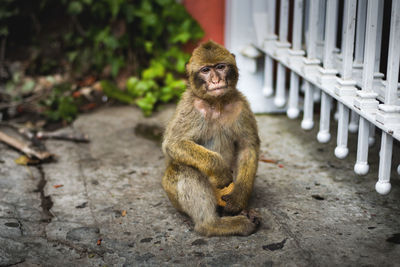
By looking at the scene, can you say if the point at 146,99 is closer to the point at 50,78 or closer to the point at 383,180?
the point at 50,78

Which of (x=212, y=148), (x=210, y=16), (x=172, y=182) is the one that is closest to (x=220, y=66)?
(x=212, y=148)

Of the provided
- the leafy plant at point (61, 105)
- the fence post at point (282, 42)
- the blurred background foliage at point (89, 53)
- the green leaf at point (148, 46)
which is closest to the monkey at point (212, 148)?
the fence post at point (282, 42)

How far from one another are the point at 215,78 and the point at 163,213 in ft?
3.46

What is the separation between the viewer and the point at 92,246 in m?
3.42

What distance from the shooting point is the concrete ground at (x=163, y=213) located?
3.23 m

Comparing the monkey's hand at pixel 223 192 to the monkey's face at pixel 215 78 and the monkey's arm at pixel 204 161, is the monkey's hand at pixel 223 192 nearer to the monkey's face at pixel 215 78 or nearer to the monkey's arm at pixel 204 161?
the monkey's arm at pixel 204 161

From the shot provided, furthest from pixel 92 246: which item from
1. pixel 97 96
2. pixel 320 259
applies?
pixel 97 96

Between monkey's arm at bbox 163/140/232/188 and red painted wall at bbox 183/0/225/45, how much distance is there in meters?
2.96

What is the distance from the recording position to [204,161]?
3.52m

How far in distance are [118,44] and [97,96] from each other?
27.4 inches

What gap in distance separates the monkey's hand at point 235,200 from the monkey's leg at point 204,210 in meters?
0.11

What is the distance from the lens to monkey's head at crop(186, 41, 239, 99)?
3.54 meters

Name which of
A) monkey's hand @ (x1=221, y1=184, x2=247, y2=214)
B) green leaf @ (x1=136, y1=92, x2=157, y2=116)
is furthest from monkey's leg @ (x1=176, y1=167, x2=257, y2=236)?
green leaf @ (x1=136, y1=92, x2=157, y2=116)

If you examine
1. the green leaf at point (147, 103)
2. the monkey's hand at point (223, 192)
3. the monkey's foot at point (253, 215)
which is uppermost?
the green leaf at point (147, 103)
